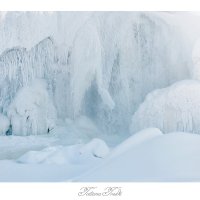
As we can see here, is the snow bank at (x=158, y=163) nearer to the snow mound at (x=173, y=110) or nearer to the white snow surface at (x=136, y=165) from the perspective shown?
the white snow surface at (x=136, y=165)

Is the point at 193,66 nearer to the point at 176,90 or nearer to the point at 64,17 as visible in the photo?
the point at 176,90

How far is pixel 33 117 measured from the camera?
6.59 metres

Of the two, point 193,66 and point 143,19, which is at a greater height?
point 143,19

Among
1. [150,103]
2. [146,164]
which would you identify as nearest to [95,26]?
[150,103]

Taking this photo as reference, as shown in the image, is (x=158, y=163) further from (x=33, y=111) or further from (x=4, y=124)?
(x=33, y=111)

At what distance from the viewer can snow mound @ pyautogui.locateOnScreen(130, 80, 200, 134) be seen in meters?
5.82

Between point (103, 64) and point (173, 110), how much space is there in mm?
1441

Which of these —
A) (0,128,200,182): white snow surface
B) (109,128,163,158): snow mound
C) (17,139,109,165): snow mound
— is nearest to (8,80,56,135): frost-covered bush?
(17,139,109,165): snow mound

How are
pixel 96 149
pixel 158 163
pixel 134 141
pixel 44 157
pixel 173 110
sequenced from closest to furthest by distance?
pixel 158 163
pixel 134 141
pixel 44 157
pixel 96 149
pixel 173 110

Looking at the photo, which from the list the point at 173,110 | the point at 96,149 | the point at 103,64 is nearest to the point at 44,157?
the point at 96,149

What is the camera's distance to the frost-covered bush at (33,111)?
636cm

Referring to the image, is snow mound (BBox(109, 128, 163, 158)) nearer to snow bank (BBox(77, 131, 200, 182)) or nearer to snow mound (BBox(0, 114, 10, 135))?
snow bank (BBox(77, 131, 200, 182))

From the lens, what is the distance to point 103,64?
22.6 feet

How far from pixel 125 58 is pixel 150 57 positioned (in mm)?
406
